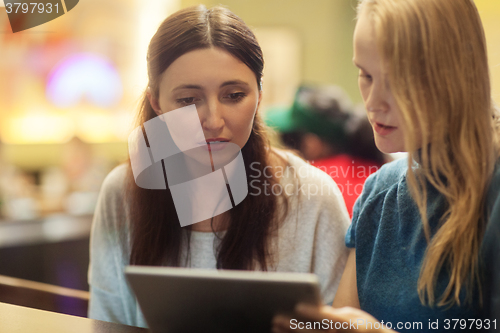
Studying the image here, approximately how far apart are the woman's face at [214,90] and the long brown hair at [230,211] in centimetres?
2

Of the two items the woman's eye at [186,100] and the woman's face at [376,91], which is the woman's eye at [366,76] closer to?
the woman's face at [376,91]

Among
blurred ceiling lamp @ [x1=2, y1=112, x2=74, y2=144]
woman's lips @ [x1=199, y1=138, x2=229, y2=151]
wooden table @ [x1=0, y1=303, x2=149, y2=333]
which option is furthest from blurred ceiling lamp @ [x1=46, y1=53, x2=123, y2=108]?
wooden table @ [x1=0, y1=303, x2=149, y2=333]

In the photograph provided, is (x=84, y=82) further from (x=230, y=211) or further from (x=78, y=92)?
(x=230, y=211)

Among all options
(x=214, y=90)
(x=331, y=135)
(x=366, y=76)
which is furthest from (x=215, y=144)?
(x=331, y=135)

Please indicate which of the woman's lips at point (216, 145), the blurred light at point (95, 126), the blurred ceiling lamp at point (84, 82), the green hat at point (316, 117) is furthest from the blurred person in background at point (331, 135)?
the blurred light at point (95, 126)

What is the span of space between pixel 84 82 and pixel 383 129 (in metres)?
2.60

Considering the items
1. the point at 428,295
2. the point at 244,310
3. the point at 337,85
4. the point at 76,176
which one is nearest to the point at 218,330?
the point at 244,310

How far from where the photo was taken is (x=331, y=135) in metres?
1.47

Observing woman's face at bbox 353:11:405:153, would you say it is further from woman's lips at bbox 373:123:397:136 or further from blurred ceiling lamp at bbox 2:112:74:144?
blurred ceiling lamp at bbox 2:112:74:144

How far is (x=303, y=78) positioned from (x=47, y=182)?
169 cm

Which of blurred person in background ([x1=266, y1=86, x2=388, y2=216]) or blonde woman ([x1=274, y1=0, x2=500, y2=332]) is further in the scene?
blurred person in background ([x1=266, y1=86, x2=388, y2=216])

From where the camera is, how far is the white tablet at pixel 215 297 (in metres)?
0.52

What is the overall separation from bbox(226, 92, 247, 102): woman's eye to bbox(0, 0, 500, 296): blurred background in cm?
130

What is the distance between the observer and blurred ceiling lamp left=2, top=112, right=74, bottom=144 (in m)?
3.16
